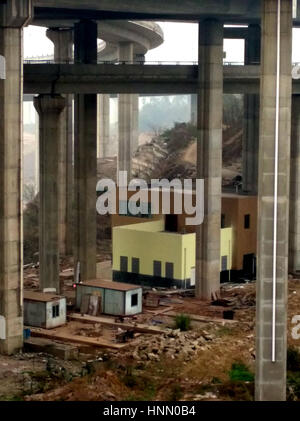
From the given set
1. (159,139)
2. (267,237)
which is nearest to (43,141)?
(267,237)

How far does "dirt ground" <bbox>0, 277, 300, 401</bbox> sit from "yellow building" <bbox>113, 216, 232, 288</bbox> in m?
8.56

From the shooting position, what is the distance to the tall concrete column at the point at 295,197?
56.2 metres

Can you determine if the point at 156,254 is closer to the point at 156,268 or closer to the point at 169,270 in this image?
the point at 156,268

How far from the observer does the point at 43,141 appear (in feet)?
163

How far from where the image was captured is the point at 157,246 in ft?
172

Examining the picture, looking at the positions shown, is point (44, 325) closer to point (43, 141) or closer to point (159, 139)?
point (43, 141)

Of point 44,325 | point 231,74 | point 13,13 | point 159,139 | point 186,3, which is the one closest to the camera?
point 13,13

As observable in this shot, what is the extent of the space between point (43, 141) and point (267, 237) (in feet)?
81.4

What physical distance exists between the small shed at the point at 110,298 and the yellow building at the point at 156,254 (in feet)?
22.4

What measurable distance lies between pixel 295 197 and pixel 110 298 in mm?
17826

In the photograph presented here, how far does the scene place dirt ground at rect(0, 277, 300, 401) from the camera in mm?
30516

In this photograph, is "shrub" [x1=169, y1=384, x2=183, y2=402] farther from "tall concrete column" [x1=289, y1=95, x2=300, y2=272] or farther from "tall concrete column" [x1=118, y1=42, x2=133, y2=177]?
"tall concrete column" [x1=118, y1=42, x2=133, y2=177]
